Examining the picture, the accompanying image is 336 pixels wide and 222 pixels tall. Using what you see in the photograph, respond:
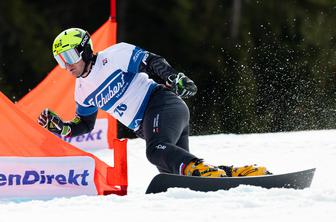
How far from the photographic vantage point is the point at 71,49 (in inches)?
199

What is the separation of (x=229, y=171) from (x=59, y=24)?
511 inches

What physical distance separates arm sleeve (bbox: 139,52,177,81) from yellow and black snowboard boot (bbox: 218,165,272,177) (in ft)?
2.37

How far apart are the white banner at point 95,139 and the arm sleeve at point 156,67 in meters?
2.82

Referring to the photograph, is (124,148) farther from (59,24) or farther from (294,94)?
(59,24)

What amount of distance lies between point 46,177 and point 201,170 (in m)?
0.98

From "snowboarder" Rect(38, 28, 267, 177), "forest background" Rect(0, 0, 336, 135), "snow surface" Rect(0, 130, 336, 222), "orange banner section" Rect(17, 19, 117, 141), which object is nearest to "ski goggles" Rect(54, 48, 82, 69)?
"snowboarder" Rect(38, 28, 267, 177)

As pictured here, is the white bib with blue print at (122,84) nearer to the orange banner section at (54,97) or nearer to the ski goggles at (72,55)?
the ski goggles at (72,55)

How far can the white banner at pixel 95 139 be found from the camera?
25.6 ft

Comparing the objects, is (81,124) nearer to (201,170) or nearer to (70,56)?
(70,56)

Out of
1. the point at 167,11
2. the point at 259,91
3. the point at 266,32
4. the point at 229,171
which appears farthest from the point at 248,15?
the point at 229,171

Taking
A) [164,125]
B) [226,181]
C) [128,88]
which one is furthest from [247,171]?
[128,88]

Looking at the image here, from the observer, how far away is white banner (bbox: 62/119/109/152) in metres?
7.80

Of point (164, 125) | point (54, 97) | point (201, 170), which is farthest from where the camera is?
point (54, 97)

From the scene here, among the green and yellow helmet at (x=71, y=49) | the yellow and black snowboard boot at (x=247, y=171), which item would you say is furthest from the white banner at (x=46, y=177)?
the yellow and black snowboard boot at (x=247, y=171)
